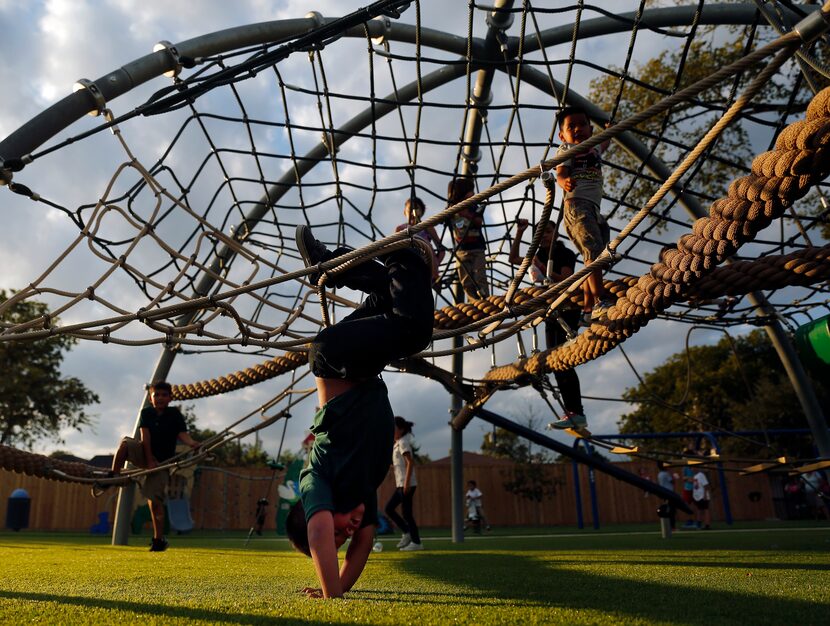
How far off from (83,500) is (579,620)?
1765 cm

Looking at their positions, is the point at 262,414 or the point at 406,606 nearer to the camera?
the point at 406,606

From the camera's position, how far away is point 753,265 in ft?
10.6

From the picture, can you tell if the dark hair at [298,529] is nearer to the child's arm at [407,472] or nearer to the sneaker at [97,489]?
the sneaker at [97,489]

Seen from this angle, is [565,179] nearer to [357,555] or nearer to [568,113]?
[568,113]

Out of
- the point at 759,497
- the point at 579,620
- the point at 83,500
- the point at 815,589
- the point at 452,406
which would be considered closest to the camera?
the point at 579,620

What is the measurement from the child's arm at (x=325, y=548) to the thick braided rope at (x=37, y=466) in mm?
2572

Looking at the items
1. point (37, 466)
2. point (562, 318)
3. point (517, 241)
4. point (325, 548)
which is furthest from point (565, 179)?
point (37, 466)

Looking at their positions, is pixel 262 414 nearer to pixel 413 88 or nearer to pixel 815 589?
pixel 413 88

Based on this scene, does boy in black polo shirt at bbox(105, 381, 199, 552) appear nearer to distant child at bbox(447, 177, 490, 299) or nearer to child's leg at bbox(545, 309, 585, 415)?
distant child at bbox(447, 177, 490, 299)

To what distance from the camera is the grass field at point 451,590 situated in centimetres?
189

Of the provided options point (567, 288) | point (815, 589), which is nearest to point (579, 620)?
point (815, 589)

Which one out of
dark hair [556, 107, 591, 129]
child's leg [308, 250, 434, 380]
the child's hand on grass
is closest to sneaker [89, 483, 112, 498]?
the child's hand on grass

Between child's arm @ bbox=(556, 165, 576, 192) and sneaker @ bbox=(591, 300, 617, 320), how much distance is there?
29.0 inches

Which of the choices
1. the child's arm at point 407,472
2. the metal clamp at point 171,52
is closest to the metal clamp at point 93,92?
the metal clamp at point 171,52
